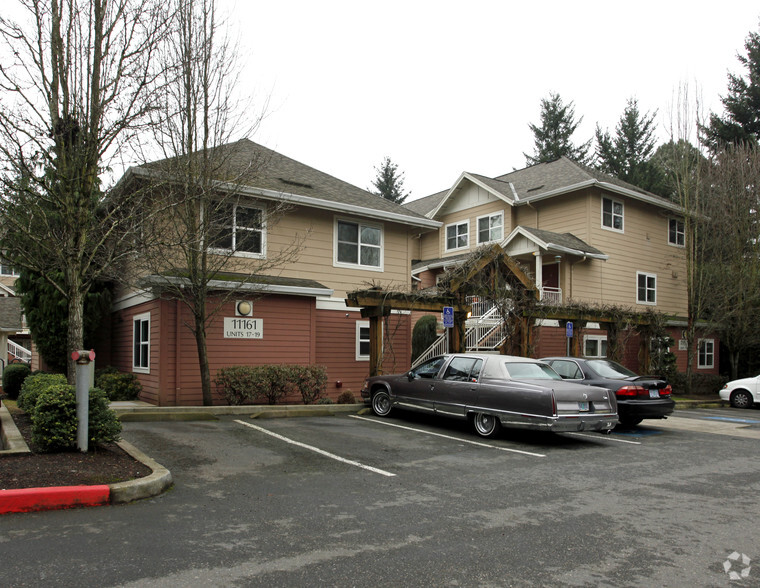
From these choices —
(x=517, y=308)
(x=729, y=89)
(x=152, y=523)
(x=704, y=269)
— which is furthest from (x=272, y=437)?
(x=729, y=89)

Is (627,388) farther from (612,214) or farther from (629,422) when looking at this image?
(612,214)

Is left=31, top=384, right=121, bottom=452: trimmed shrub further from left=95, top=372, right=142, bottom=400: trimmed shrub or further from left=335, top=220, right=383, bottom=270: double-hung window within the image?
left=335, top=220, right=383, bottom=270: double-hung window

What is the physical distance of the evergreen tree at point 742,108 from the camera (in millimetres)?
37844

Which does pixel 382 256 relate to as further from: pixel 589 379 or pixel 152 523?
pixel 152 523

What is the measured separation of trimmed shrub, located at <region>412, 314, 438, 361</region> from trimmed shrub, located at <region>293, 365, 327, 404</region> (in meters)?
4.83

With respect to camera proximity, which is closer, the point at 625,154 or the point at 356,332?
the point at 356,332

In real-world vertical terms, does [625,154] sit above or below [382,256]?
above

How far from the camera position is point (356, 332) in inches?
709

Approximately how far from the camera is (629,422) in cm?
1283

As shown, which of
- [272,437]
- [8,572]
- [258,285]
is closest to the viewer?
[8,572]

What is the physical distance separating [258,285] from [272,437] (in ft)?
18.6

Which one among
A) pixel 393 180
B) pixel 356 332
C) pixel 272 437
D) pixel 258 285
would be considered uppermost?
pixel 393 180

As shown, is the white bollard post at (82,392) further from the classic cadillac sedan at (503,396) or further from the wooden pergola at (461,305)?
the wooden pergola at (461,305)

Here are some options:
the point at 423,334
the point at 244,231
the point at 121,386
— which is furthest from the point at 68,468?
the point at 423,334
